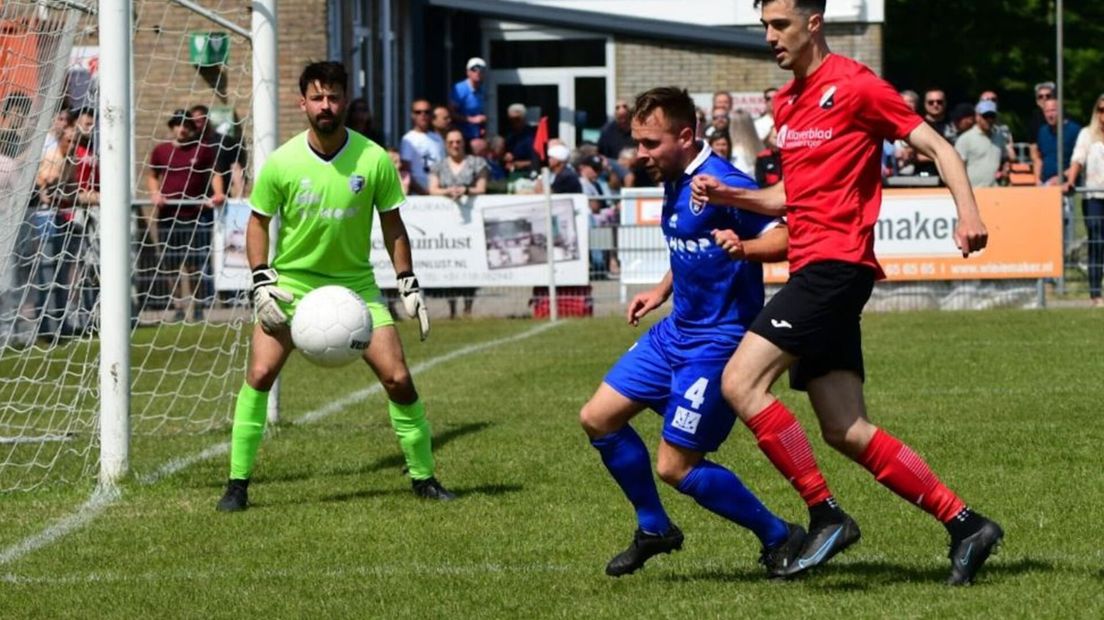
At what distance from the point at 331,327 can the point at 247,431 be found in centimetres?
78

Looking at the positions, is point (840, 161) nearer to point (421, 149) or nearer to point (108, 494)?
point (108, 494)

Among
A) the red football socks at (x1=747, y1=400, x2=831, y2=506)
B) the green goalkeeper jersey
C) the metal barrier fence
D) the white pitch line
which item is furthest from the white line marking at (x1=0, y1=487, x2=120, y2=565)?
the metal barrier fence

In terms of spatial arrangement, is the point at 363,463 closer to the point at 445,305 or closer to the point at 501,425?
the point at 501,425

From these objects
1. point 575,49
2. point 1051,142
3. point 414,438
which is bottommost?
point 414,438

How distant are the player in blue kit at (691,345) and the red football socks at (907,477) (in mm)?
395

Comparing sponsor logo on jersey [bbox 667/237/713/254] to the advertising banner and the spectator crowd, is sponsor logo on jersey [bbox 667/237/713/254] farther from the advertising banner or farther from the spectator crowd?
the advertising banner

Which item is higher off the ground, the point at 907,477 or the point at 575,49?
the point at 575,49

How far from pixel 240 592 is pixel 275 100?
5.69 metres

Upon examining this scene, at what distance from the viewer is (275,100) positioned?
1227cm

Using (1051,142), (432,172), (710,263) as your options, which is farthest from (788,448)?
(1051,142)

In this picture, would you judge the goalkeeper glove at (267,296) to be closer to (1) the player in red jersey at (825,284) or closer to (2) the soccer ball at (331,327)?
(2) the soccer ball at (331,327)

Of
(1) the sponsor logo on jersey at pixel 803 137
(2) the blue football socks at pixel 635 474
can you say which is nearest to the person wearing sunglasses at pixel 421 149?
(2) the blue football socks at pixel 635 474

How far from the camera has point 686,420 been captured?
22.8ft

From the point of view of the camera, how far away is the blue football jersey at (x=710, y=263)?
695 centimetres
